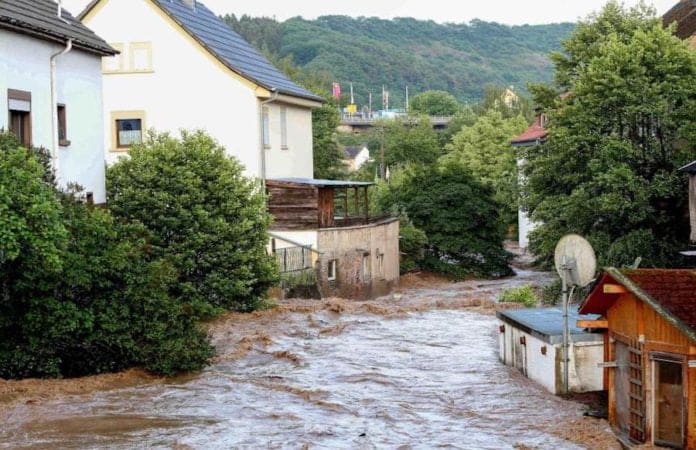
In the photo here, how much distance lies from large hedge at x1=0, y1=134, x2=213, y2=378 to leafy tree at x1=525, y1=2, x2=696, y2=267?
16254 millimetres

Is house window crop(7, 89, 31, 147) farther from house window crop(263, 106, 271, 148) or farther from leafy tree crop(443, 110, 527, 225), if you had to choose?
leafy tree crop(443, 110, 527, 225)

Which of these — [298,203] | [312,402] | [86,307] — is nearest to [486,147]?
[298,203]

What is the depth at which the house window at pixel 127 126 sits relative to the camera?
137 ft

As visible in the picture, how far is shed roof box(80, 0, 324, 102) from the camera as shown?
4100 centimetres

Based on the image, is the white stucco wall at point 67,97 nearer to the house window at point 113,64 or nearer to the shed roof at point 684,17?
the house window at point 113,64

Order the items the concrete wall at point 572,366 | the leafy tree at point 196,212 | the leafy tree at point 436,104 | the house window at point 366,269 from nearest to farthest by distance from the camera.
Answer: the concrete wall at point 572,366, the leafy tree at point 196,212, the house window at point 366,269, the leafy tree at point 436,104

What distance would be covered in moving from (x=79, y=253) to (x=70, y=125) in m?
6.71

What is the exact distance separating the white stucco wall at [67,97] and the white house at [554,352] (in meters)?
10.7

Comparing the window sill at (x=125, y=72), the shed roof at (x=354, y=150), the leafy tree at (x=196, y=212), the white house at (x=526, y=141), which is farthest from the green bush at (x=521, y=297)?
the shed roof at (x=354, y=150)

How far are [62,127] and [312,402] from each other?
9.84 meters

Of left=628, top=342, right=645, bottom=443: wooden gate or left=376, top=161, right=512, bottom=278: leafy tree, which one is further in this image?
left=376, top=161, right=512, bottom=278: leafy tree

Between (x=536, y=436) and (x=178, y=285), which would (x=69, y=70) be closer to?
(x=178, y=285)

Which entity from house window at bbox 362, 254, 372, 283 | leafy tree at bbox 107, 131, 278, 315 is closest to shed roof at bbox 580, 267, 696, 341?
leafy tree at bbox 107, 131, 278, 315

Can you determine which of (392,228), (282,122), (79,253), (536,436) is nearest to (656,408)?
(536,436)
